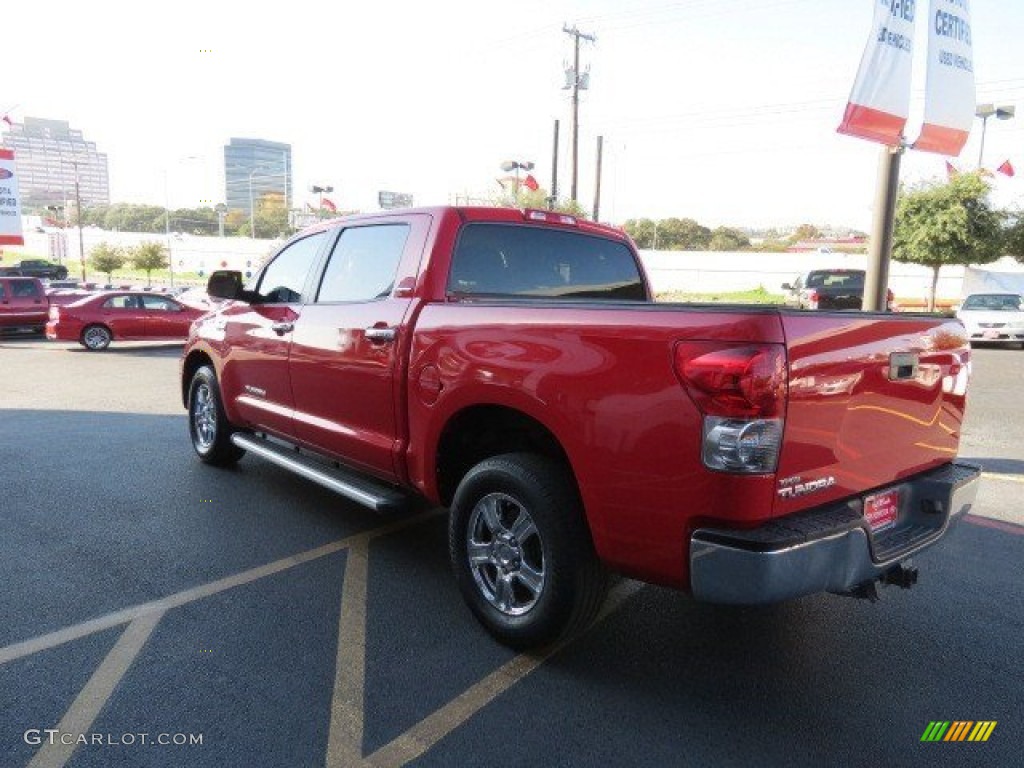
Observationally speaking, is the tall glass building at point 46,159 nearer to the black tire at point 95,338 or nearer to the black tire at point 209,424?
the black tire at point 95,338

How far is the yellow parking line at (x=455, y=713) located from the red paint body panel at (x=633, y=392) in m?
0.69

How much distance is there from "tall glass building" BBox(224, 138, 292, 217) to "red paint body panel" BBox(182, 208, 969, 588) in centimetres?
13860

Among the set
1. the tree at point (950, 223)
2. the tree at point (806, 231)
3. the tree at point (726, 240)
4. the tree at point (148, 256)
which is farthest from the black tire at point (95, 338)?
the tree at point (806, 231)

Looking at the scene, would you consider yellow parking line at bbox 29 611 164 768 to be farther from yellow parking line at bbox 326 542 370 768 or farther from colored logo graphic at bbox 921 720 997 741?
colored logo graphic at bbox 921 720 997 741

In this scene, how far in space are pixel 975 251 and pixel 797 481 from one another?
26.9 m

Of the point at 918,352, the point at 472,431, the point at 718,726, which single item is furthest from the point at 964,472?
the point at 472,431

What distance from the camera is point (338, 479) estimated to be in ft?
14.2

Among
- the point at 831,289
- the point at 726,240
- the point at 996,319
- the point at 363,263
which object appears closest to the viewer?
the point at 363,263

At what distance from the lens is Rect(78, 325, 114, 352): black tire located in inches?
669

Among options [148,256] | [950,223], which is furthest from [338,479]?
[148,256]

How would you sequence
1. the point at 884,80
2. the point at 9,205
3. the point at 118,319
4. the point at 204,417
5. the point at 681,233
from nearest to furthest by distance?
the point at 204,417 → the point at 884,80 → the point at 118,319 → the point at 9,205 → the point at 681,233

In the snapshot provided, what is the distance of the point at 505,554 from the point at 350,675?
0.80 meters

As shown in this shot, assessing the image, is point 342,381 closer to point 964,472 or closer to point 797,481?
point 797,481

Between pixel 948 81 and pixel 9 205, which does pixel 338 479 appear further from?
pixel 9 205
